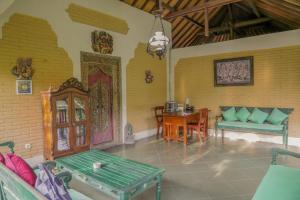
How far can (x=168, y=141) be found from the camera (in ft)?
20.1

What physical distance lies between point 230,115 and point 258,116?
28.2 inches

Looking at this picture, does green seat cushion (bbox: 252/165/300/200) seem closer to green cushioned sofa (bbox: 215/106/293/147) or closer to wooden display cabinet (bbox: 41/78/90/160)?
green cushioned sofa (bbox: 215/106/293/147)

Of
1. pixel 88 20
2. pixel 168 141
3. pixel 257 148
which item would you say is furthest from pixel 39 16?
pixel 257 148

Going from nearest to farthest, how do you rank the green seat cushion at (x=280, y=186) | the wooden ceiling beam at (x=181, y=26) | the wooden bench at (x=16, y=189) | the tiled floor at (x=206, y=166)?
the wooden bench at (x=16, y=189)
the green seat cushion at (x=280, y=186)
the tiled floor at (x=206, y=166)
the wooden ceiling beam at (x=181, y=26)

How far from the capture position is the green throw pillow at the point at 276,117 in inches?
213

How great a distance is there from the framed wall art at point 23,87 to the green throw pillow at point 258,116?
5317 mm

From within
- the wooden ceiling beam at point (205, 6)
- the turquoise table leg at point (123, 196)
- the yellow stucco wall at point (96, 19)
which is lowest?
the turquoise table leg at point (123, 196)

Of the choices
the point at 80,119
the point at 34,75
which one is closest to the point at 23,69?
the point at 34,75

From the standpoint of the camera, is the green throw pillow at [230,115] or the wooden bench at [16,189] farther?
the green throw pillow at [230,115]

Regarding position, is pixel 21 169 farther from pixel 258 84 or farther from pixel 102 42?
pixel 258 84

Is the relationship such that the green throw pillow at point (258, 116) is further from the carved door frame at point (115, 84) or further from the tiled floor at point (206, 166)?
the carved door frame at point (115, 84)

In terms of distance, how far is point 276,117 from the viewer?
18.1 ft

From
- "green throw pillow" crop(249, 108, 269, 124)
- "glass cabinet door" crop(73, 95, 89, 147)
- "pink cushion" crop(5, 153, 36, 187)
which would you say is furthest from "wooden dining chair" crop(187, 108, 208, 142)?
"pink cushion" crop(5, 153, 36, 187)

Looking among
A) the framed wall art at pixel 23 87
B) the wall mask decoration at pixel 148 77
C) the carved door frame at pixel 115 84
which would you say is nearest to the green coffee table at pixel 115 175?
the framed wall art at pixel 23 87
